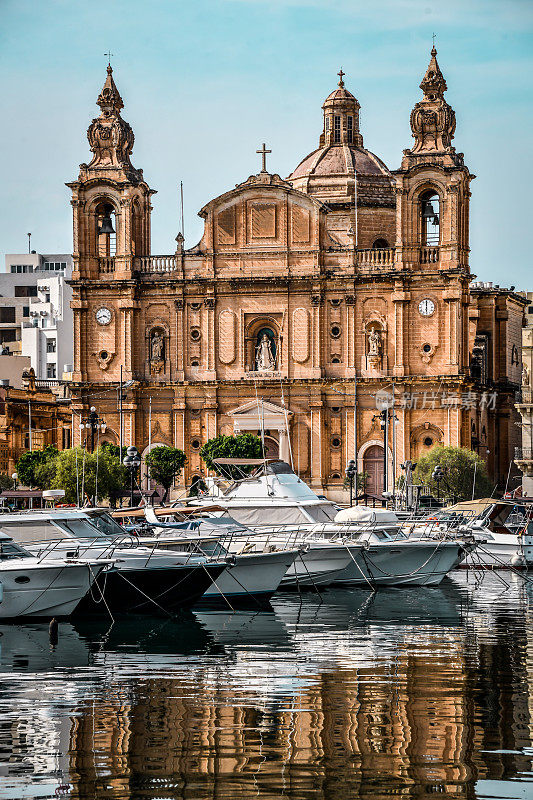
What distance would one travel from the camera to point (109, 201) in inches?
3339

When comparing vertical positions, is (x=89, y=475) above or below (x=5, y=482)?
above

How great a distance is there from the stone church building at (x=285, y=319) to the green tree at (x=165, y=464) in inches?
144

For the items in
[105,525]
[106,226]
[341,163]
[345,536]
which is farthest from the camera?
[341,163]

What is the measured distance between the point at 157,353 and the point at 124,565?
155 feet

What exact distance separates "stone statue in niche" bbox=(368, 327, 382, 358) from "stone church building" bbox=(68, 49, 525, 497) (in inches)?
3.5

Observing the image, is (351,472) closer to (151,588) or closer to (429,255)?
(429,255)

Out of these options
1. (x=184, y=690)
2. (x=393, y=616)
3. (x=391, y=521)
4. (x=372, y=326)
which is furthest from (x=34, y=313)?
(x=184, y=690)

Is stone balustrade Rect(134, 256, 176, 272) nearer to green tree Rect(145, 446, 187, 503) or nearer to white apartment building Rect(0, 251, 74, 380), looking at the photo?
green tree Rect(145, 446, 187, 503)

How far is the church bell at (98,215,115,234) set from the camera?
84875mm

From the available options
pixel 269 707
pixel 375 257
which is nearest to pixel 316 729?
pixel 269 707

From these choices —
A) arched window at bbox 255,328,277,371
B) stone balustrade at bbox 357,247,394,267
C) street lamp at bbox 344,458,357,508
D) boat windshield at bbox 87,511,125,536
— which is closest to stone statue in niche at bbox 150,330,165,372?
arched window at bbox 255,328,277,371

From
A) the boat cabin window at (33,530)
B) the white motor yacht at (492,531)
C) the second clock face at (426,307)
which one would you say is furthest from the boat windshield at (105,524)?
the second clock face at (426,307)

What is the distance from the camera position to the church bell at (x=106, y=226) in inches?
3342

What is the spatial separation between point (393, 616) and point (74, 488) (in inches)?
Result: 1389
